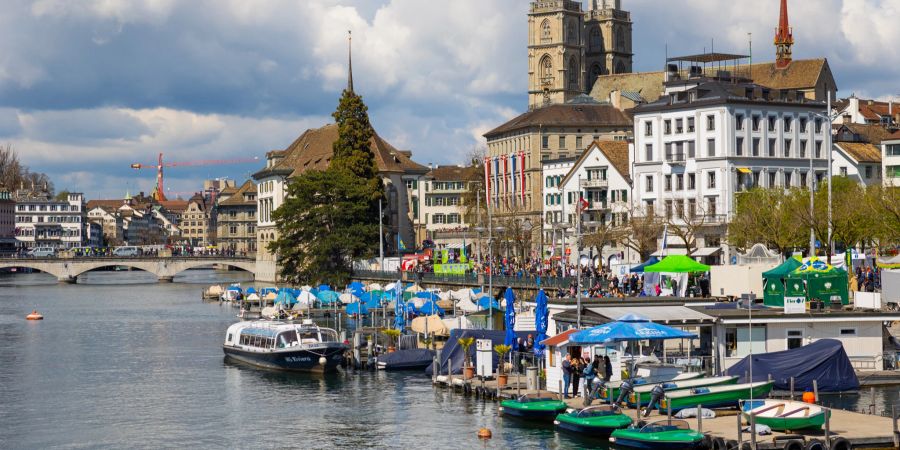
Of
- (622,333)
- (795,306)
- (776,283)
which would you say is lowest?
(622,333)

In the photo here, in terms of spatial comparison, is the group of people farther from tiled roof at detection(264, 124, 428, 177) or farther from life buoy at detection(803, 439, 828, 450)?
tiled roof at detection(264, 124, 428, 177)

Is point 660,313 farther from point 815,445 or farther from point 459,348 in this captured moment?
point 815,445

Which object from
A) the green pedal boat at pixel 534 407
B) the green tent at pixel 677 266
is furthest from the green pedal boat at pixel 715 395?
the green tent at pixel 677 266

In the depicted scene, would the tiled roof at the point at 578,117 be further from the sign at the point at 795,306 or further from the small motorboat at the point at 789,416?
the small motorboat at the point at 789,416

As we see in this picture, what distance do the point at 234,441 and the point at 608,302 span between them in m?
16.9

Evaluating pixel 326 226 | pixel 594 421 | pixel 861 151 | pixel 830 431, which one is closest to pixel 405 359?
pixel 594 421

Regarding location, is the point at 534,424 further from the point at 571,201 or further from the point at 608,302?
the point at 571,201

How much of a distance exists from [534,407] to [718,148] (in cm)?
6637

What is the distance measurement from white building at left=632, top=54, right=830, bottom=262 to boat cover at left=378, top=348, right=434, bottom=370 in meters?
43.6

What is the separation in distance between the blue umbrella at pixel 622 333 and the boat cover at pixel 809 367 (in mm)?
3022

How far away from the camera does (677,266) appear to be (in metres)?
70.7

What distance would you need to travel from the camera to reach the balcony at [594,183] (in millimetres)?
126562

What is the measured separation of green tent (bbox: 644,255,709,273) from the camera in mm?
70206

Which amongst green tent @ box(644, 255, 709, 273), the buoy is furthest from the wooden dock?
green tent @ box(644, 255, 709, 273)
